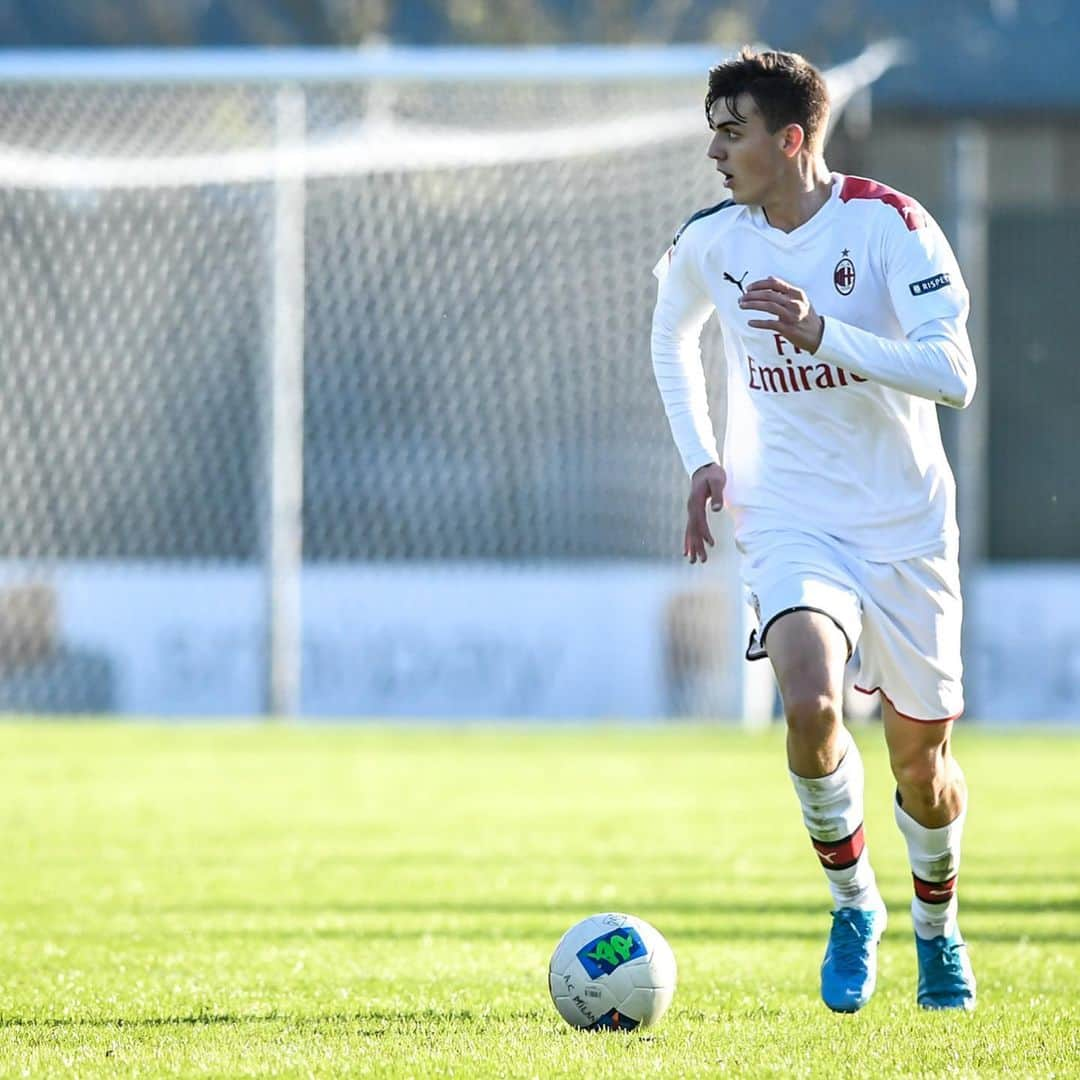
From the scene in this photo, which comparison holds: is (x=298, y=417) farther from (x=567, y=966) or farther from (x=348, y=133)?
(x=567, y=966)

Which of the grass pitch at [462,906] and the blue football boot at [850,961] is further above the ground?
the blue football boot at [850,961]

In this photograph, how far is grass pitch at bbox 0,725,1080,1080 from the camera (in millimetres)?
4531

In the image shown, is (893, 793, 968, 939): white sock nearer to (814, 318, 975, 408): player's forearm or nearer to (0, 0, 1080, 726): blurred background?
(814, 318, 975, 408): player's forearm

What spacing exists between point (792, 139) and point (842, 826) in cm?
157

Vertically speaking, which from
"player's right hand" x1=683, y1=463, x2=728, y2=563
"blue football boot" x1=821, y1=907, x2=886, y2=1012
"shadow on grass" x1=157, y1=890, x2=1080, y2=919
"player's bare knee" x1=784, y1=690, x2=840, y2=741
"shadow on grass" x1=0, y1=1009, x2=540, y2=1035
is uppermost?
"player's right hand" x1=683, y1=463, x2=728, y2=563

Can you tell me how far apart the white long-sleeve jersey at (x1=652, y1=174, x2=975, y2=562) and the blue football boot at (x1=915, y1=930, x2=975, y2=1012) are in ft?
3.06

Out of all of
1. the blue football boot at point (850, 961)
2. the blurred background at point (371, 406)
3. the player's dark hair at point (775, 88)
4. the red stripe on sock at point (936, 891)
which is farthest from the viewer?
the blurred background at point (371, 406)

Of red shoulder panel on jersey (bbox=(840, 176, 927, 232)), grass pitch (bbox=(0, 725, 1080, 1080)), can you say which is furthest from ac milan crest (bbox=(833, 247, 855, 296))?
grass pitch (bbox=(0, 725, 1080, 1080))

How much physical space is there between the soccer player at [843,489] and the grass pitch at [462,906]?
1.24 feet

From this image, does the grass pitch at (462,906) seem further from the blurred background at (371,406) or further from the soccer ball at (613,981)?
the blurred background at (371,406)

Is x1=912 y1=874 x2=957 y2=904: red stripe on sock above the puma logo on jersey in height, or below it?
below

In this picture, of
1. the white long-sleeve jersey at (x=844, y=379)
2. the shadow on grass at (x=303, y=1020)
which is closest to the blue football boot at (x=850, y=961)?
the shadow on grass at (x=303, y=1020)

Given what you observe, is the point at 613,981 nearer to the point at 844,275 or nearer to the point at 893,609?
the point at 893,609

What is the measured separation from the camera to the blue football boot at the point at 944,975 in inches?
201
